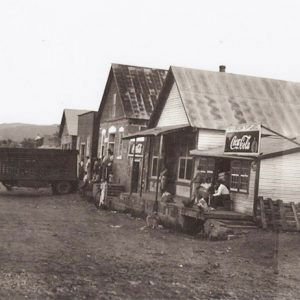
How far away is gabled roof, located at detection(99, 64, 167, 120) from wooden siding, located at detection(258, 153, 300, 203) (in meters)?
11.9

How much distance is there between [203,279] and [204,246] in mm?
4017

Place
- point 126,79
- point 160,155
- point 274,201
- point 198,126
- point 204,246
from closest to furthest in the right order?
point 204,246 → point 274,201 → point 198,126 → point 160,155 → point 126,79

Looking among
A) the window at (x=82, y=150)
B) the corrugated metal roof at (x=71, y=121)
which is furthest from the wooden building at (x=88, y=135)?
the corrugated metal roof at (x=71, y=121)

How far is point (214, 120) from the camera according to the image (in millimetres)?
20047

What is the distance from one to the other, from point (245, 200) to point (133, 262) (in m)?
6.96

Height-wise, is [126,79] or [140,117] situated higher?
[126,79]

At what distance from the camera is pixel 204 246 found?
13039mm

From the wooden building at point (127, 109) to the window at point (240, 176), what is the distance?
9.11 metres

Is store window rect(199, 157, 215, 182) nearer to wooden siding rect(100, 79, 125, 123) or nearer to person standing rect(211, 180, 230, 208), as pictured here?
person standing rect(211, 180, 230, 208)

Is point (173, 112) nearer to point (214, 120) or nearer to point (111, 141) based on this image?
point (214, 120)

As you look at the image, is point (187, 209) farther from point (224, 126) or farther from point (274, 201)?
point (224, 126)

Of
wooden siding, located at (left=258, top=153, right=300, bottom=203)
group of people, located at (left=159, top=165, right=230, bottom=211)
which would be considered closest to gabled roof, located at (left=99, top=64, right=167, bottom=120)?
group of people, located at (left=159, top=165, right=230, bottom=211)

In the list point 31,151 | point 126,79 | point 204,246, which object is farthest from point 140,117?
point 204,246

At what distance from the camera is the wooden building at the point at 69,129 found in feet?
154
